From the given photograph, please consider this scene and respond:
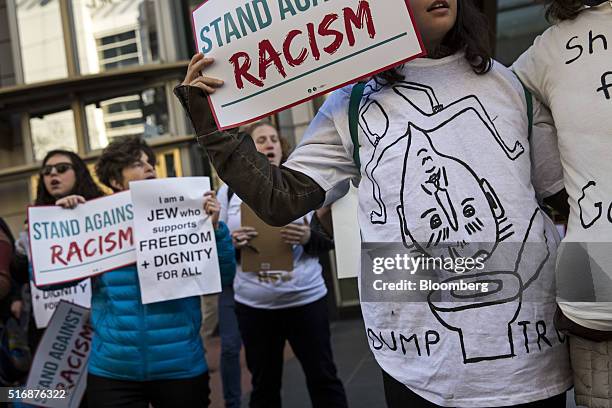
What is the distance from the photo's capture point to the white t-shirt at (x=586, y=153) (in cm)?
160

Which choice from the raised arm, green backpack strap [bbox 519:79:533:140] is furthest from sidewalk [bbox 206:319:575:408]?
green backpack strap [bbox 519:79:533:140]

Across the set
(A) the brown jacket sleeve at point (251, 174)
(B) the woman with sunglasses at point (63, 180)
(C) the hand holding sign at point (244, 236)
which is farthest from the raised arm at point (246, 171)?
(B) the woman with sunglasses at point (63, 180)

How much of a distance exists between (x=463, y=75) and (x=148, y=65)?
880cm

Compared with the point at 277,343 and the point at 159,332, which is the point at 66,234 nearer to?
the point at 159,332

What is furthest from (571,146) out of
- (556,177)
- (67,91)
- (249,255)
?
(67,91)

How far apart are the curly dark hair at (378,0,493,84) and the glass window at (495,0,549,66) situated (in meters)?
8.15

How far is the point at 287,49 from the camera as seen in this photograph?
1894mm

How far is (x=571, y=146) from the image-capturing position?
1662 millimetres

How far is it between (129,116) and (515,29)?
545cm

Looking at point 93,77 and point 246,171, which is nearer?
point 246,171

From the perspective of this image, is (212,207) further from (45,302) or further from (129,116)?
(129,116)

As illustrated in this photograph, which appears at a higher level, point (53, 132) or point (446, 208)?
point (53, 132)

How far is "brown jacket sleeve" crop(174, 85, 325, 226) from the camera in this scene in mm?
1833

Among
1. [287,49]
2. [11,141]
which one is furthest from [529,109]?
[11,141]
